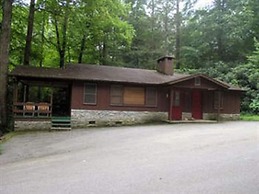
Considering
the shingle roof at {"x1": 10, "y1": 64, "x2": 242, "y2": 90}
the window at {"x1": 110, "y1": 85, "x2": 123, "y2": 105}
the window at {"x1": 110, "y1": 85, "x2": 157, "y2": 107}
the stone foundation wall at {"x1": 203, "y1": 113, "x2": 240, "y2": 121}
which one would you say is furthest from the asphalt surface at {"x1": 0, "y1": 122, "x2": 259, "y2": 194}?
the stone foundation wall at {"x1": 203, "y1": 113, "x2": 240, "y2": 121}

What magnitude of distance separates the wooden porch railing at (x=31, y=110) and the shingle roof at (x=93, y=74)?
165cm

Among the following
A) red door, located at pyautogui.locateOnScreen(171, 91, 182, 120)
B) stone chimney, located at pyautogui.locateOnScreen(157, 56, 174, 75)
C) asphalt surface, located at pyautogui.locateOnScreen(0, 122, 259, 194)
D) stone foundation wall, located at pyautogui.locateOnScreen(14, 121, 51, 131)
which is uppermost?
stone chimney, located at pyautogui.locateOnScreen(157, 56, 174, 75)

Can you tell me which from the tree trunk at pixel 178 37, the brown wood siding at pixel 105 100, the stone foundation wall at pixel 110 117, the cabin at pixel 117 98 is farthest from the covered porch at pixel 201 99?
the tree trunk at pixel 178 37

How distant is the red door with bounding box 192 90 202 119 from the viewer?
77.3 feet

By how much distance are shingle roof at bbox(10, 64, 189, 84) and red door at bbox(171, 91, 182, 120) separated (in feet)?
4.07

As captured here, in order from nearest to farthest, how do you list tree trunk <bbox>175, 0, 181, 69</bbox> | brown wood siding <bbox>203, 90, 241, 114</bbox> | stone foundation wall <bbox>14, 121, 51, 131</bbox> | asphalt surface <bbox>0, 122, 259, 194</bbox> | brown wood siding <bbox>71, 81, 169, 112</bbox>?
asphalt surface <bbox>0, 122, 259, 194</bbox>, stone foundation wall <bbox>14, 121, 51, 131</bbox>, brown wood siding <bbox>71, 81, 169, 112</bbox>, brown wood siding <bbox>203, 90, 241, 114</bbox>, tree trunk <bbox>175, 0, 181, 69</bbox>

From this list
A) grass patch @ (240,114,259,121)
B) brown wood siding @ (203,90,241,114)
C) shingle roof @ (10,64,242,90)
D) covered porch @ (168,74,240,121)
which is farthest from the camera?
grass patch @ (240,114,259,121)

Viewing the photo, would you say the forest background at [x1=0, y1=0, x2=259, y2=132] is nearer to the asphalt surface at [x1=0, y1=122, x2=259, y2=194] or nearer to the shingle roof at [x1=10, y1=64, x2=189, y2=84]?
the shingle roof at [x1=10, y1=64, x2=189, y2=84]

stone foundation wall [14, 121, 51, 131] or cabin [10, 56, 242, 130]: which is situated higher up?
cabin [10, 56, 242, 130]

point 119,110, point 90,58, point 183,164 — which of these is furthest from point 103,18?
point 183,164

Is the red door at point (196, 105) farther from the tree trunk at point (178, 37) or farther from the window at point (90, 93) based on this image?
the tree trunk at point (178, 37)

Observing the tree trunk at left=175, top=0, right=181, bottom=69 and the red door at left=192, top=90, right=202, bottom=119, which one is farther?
the tree trunk at left=175, top=0, right=181, bottom=69

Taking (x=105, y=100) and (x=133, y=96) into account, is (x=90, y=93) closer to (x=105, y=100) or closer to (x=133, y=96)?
(x=105, y=100)

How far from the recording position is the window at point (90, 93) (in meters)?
20.8
